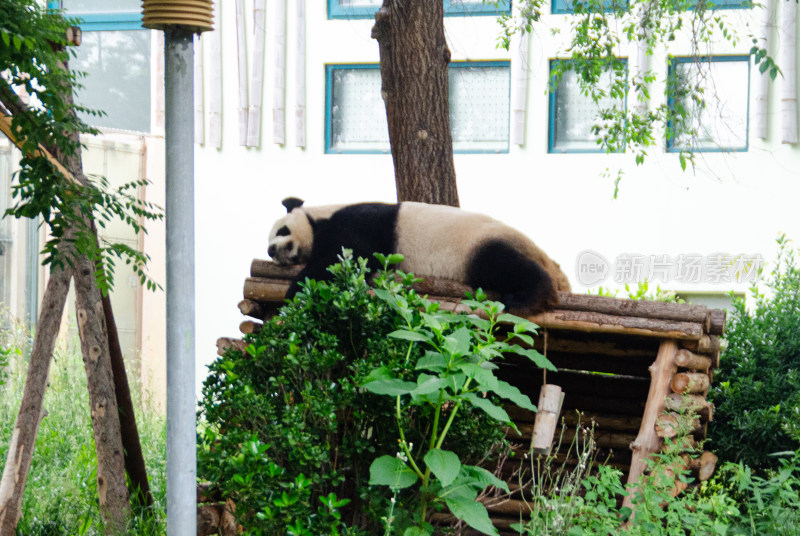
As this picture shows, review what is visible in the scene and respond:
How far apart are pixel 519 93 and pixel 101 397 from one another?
8.46 meters

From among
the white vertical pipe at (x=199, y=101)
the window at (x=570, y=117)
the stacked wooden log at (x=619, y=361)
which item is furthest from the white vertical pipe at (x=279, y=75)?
the stacked wooden log at (x=619, y=361)

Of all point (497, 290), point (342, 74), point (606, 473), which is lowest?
point (606, 473)

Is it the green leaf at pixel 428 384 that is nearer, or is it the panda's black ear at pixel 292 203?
the green leaf at pixel 428 384

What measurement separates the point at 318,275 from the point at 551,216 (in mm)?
7511

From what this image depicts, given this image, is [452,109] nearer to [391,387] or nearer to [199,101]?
[199,101]

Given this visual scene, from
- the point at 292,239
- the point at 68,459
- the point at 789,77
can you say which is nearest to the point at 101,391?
the point at 292,239

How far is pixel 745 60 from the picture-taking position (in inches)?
464

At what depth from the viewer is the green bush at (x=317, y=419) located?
3359 mm

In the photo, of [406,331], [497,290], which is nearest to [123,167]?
[497,290]

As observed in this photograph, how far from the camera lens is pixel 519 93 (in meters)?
12.1

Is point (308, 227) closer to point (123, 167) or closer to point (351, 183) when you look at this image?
point (351, 183)

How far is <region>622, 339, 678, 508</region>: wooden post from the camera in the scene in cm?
457

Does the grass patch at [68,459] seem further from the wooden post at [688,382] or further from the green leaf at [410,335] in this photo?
the wooden post at [688,382]

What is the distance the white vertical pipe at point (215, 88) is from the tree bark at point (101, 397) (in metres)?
8.46
